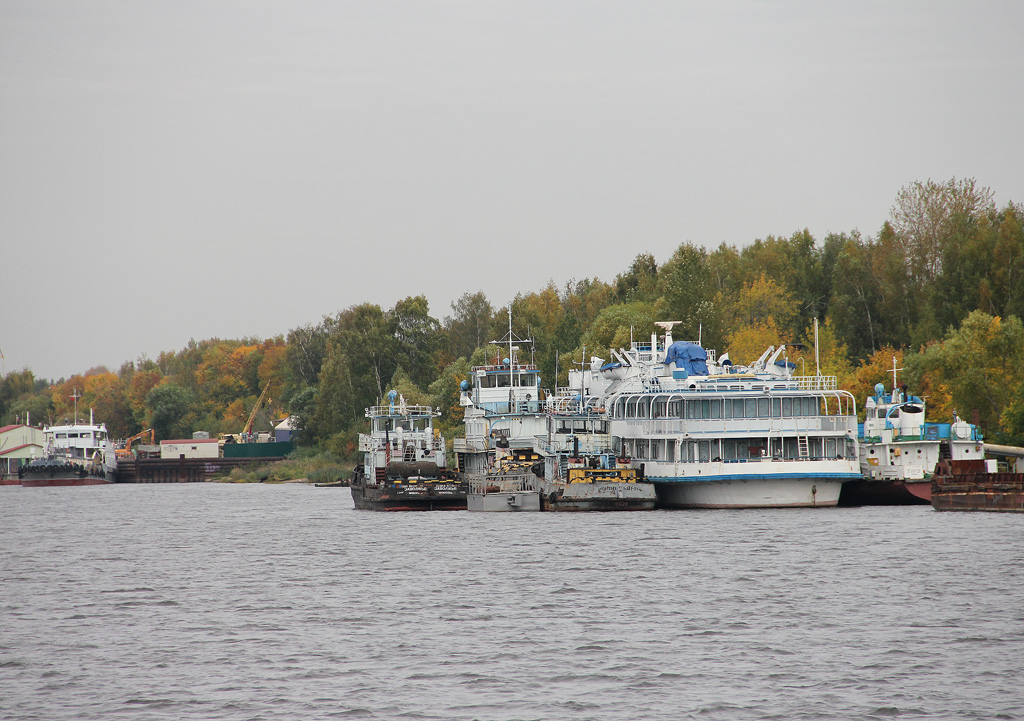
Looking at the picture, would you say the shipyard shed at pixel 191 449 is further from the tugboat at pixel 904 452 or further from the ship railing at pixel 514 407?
the tugboat at pixel 904 452

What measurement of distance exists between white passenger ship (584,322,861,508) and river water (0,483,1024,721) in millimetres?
5897

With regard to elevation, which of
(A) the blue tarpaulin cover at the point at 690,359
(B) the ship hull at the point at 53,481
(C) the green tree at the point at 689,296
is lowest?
(B) the ship hull at the point at 53,481

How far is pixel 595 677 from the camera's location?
3053 cm

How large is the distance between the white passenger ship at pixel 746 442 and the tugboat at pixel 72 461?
108 metres

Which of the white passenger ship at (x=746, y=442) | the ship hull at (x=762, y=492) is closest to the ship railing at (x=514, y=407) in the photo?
the white passenger ship at (x=746, y=442)

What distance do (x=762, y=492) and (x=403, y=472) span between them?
2404cm

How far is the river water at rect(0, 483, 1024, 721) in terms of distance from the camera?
92.9 feet

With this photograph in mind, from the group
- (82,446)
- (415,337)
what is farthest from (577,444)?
(82,446)

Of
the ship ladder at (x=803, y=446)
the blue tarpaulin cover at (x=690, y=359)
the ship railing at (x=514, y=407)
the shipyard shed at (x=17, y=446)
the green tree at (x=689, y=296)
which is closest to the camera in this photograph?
→ the ship ladder at (x=803, y=446)

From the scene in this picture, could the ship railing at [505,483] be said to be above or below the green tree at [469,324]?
below

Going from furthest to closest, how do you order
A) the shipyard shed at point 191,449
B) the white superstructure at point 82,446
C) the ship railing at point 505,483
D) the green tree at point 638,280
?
the shipyard shed at point 191,449
the white superstructure at point 82,446
the green tree at point 638,280
the ship railing at point 505,483

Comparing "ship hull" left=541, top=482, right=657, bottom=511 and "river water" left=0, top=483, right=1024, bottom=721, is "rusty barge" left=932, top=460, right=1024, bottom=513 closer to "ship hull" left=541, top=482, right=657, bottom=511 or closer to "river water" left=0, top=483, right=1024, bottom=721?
"river water" left=0, top=483, right=1024, bottom=721

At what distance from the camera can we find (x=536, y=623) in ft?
124

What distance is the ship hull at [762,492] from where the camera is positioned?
73.1 m
